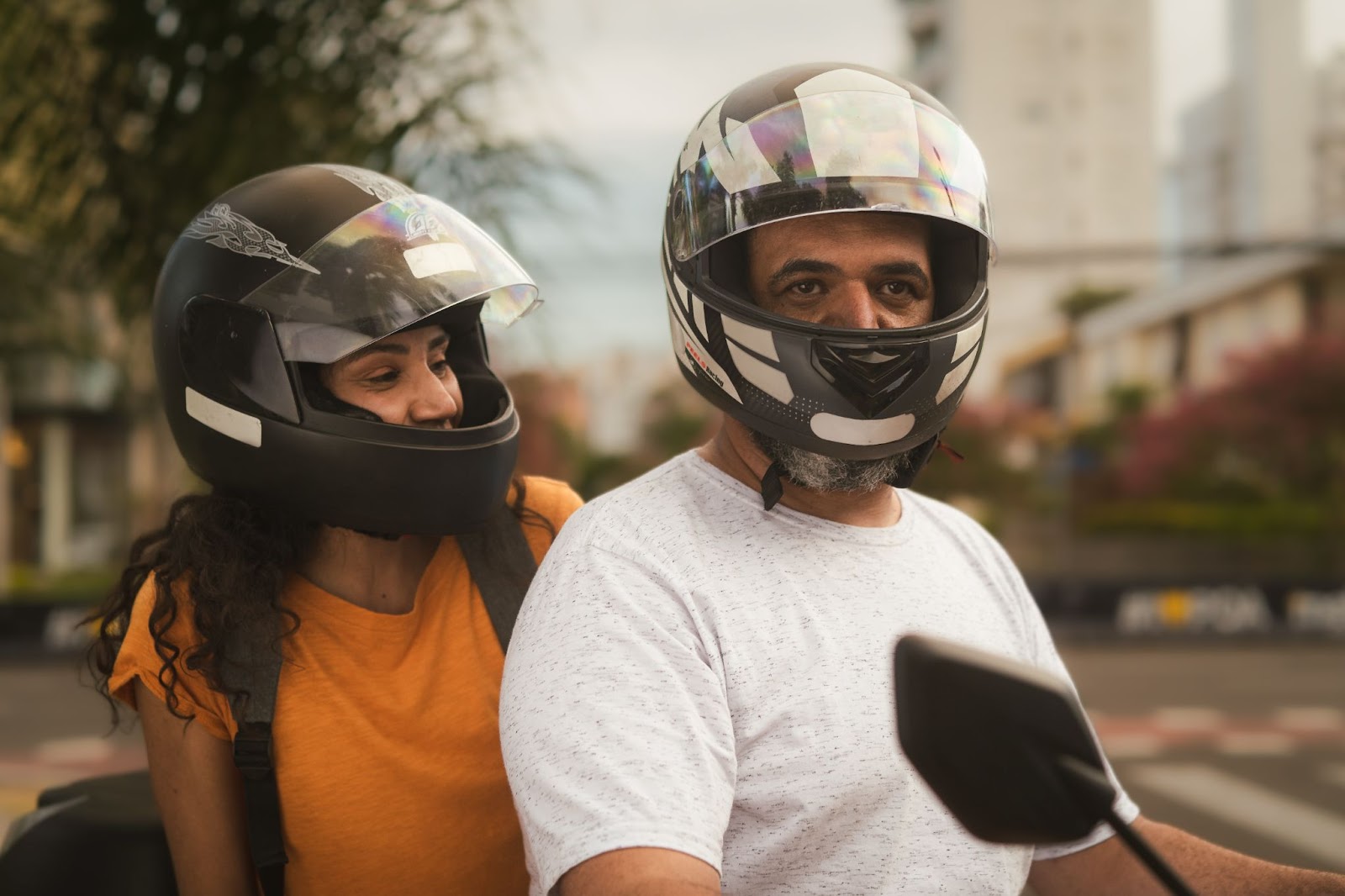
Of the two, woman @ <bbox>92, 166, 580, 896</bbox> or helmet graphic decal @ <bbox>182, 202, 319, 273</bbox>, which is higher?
helmet graphic decal @ <bbox>182, 202, 319, 273</bbox>

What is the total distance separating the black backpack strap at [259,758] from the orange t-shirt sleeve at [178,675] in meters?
0.04

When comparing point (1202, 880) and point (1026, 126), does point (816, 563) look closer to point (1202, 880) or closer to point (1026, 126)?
point (1202, 880)

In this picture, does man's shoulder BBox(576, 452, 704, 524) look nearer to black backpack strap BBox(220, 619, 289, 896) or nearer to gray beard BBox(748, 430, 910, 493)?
gray beard BBox(748, 430, 910, 493)

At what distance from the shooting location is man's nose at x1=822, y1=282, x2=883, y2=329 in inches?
68.2

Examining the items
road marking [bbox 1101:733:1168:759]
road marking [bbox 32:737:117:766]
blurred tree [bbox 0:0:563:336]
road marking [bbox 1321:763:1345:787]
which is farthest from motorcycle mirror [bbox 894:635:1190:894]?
road marking [bbox 32:737:117:766]

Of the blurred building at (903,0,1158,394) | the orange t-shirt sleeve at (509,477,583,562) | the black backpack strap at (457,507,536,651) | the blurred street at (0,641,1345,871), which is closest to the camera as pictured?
the black backpack strap at (457,507,536,651)

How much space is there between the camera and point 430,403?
2.22 meters

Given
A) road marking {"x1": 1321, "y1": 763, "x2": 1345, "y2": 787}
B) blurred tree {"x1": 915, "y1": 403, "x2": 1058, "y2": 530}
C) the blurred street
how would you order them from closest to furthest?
the blurred street < road marking {"x1": 1321, "y1": 763, "x2": 1345, "y2": 787} < blurred tree {"x1": 915, "y1": 403, "x2": 1058, "y2": 530}

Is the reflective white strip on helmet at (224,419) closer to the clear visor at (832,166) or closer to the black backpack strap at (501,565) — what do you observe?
the black backpack strap at (501,565)

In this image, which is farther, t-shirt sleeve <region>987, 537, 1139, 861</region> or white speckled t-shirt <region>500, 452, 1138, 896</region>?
t-shirt sleeve <region>987, 537, 1139, 861</region>

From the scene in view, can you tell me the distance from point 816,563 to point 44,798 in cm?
142

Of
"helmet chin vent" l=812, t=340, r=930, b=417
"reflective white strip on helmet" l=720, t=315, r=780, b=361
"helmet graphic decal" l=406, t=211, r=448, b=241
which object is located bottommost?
"helmet chin vent" l=812, t=340, r=930, b=417

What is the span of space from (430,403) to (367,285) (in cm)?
21

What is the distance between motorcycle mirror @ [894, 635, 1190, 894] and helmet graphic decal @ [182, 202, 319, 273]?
142 centimetres
